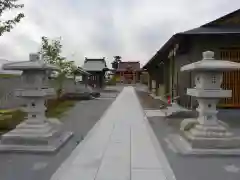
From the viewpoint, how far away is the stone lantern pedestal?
21.5ft

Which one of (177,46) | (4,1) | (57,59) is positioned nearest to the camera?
(4,1)

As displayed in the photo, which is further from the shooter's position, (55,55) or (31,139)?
(55,55)

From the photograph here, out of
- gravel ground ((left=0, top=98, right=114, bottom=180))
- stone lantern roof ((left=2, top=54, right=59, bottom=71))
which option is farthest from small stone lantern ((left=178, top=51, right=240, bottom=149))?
stone lantern roof ((left=2, top=54, right=59, bottom=71))

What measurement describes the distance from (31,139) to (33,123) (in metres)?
0.42

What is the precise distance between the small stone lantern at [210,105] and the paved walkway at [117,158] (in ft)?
2.99

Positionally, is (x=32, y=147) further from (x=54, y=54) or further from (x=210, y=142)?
(x=54, y=54)

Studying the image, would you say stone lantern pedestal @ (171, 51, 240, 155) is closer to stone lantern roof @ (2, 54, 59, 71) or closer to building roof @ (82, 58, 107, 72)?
stone lantern roof @ (2, 54, 59, 71)

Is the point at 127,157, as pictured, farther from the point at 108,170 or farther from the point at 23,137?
the point at 23,137

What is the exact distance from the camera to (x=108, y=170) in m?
5.21

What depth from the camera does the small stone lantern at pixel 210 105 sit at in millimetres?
6590

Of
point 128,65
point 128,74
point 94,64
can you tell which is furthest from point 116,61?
point 94,64

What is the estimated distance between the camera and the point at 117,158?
597 centimetres

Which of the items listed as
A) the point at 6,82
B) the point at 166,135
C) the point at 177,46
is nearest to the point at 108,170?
the point at 166,135

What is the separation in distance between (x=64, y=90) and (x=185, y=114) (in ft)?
43.7
